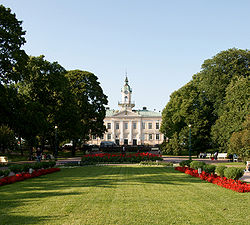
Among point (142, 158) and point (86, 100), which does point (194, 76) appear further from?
point (142, 158)

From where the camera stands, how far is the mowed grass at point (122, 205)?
705 cm

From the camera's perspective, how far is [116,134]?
262 feet

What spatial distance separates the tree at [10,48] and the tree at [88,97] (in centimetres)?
1651

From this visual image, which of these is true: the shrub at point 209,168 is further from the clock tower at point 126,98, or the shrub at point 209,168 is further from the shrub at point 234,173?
Answer: the clock tower at point 126,98

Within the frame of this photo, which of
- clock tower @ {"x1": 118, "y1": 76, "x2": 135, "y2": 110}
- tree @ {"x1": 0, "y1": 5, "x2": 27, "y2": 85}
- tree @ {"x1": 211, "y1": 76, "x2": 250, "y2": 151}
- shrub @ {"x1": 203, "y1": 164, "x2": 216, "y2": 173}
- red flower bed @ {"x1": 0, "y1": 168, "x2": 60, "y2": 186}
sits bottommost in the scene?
red flower bed @ {"x1": 0, "y1": 168, "x2": 60, "y2": 186}

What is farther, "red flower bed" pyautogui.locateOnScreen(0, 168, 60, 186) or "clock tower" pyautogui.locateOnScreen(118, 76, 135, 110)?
"clock tower" pyautogui.locateOnScreen(118, 76, 135, 110)

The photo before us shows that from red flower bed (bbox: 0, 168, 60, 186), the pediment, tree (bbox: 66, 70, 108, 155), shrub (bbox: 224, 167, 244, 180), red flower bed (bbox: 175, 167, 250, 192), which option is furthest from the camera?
the pediment

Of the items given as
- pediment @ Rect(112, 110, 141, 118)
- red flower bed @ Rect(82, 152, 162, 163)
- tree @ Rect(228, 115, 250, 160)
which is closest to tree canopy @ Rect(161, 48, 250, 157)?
tree @ Rect(228, 115, 250, 160)

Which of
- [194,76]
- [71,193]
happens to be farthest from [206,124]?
[71,193]

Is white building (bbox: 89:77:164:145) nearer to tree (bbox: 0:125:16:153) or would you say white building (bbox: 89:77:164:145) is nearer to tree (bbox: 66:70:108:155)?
tree (bbox: 66:70:108:155)

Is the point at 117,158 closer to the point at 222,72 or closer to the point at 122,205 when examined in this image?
the point at 222,72

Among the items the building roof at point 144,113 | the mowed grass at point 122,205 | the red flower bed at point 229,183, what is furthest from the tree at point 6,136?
the building roof at point 144,113

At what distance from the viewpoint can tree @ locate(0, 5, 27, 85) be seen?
72.2 feet

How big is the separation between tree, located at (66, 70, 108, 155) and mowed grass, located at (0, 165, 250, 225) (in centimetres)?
2782
